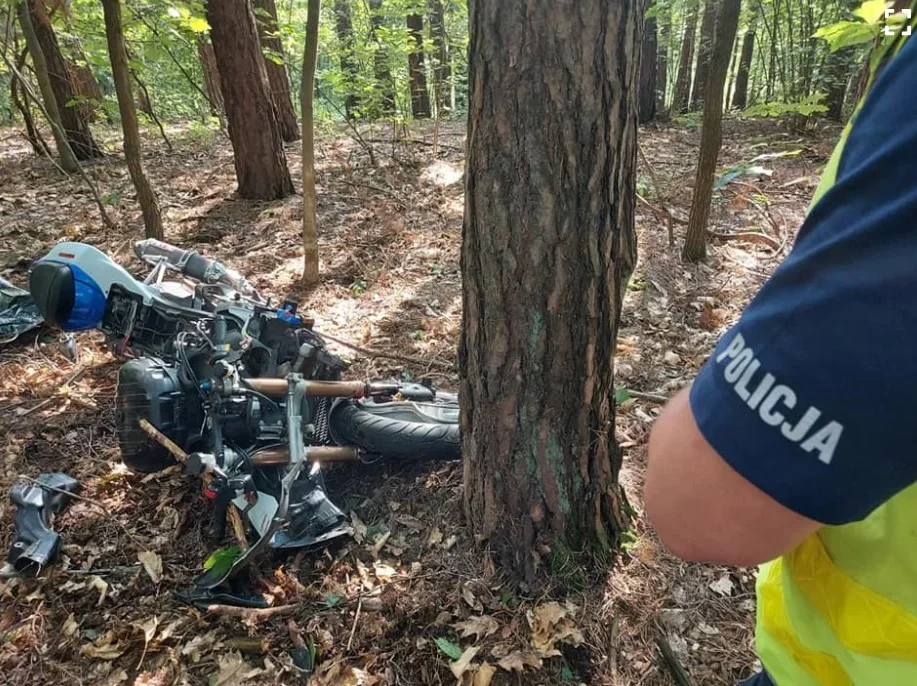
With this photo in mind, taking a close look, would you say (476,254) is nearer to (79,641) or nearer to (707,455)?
(707,455)

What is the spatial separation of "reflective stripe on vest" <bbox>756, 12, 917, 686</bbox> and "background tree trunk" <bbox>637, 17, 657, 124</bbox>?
11.7 meters

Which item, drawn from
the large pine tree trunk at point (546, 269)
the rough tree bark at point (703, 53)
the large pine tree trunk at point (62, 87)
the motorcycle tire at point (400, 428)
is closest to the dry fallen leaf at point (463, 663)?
the large pine tree trunk at point (546, 269)

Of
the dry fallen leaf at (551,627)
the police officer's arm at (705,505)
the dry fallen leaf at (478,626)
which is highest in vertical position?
the police officer's arm at (705,505)

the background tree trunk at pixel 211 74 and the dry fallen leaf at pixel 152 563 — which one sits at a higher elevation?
the background tree trunk at pixel 211 74

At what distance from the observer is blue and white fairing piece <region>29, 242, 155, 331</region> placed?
3.25 m

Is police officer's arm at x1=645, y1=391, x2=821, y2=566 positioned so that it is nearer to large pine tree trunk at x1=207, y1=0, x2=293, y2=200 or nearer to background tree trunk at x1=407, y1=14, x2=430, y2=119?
large pine tree trunk at x1=207, y1=0, x2=293, y2=200

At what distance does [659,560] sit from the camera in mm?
2609

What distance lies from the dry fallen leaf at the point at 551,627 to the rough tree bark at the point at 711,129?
3.93 m

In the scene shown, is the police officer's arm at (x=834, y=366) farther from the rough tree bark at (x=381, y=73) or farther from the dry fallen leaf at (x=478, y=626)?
the rough tree bark at (x=381, y=73)

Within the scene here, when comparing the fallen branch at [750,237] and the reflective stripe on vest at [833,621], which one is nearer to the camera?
the reflective stripe on vest at [833,621]

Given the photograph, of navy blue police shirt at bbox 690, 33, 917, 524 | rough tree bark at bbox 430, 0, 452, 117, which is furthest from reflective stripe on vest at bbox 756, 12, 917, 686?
rough tree bark at bbox 430, 0, 452, 117

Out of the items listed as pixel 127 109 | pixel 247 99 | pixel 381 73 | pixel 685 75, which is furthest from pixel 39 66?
pixel 685 75

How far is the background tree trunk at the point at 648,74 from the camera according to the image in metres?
11.4

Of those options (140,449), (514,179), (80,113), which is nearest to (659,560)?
(514,179)
